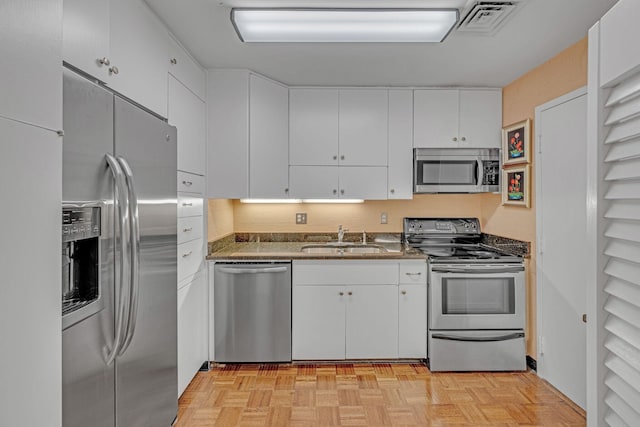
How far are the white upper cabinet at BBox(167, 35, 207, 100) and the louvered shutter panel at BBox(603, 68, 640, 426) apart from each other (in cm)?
224

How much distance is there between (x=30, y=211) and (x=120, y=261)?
52cm

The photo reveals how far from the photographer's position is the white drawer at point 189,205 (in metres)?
2.59

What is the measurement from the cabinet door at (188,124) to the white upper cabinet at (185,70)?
0.15 feet

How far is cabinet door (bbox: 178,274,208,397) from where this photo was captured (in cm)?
262

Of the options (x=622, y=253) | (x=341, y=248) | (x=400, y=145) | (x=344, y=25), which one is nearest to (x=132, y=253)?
(x=622, y=253)

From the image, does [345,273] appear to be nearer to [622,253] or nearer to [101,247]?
[101,247]

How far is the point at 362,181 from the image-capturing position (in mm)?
3568

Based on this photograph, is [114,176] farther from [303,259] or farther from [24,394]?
[303,259]

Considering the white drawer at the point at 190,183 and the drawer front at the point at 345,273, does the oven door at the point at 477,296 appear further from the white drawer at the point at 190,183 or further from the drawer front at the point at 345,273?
the white drawer at the point at 190,183

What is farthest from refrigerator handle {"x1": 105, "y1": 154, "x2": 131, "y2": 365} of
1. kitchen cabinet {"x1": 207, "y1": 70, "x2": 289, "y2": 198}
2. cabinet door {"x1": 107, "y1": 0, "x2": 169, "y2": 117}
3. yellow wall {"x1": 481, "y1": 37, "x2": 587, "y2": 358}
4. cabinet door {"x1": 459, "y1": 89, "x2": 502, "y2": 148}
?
cabinet door {"x1": 459, "y1": 89, "x2": 502, "y2": 148}

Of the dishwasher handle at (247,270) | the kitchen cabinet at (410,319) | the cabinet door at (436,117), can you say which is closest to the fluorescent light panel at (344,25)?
the cabinet door at (436,117)

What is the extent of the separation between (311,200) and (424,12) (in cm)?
195

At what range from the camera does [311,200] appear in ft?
12.2

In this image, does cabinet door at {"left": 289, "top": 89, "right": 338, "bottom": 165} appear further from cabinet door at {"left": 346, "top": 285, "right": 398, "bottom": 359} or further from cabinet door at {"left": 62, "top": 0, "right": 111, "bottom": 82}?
cabinet door at {"left": 62, "top": 0, "right": 111, "bottom": 82}
